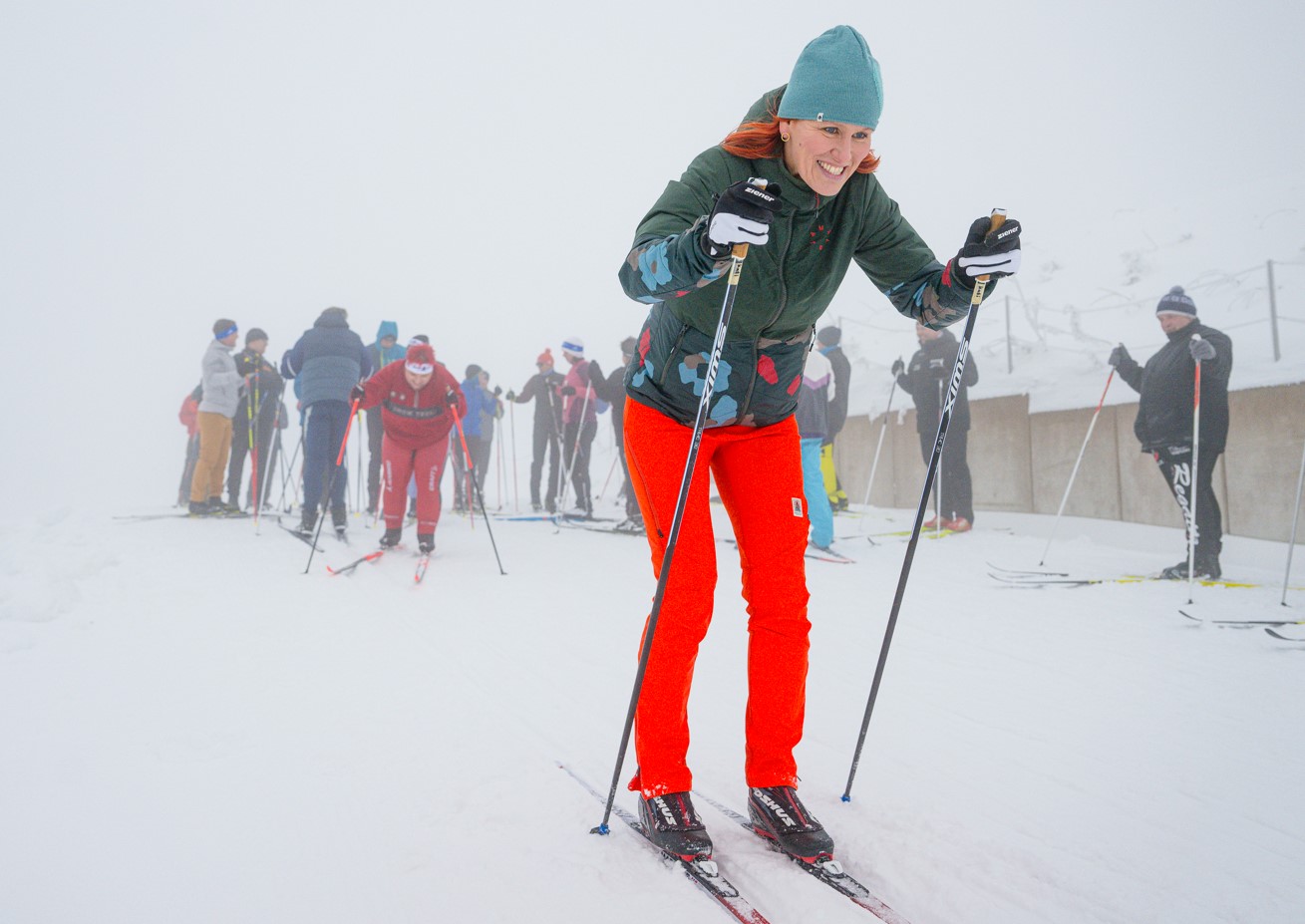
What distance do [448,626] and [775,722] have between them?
2.58 meters

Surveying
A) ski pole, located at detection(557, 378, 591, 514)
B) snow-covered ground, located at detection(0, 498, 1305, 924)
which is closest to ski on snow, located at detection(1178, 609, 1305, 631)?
snow-covered ground, located at detection(0, 498, 1305, 924)

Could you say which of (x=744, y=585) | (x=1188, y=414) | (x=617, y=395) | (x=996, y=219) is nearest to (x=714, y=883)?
(x=744, y=585)

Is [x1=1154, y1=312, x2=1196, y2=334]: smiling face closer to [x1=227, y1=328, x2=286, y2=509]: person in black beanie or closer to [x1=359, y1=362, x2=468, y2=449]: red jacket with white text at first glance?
[x1=359, y1=362, x2=468, y2=449]: red jacket with white text

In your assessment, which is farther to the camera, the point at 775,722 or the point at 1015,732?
the point at 1015,732

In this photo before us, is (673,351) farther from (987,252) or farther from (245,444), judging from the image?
(245,444)

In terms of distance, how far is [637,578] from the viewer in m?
5.48

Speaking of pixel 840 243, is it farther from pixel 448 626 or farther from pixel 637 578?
pixel 637 578

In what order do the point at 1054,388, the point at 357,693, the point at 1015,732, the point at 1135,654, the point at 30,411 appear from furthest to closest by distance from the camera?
the point at 30,411, the point at 1054,388, the point at 1135,654, the point at 357,693, the point at 1015,732

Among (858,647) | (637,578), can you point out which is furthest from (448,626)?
(858,647)

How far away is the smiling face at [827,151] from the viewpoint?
5.47 feet

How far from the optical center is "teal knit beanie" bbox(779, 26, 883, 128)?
1646 mm

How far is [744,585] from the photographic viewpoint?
1847 millimetres

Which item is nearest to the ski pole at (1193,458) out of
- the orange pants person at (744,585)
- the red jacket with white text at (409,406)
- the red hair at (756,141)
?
the orange pants person at (744,585)

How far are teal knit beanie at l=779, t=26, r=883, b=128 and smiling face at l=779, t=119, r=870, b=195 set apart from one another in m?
0.02
